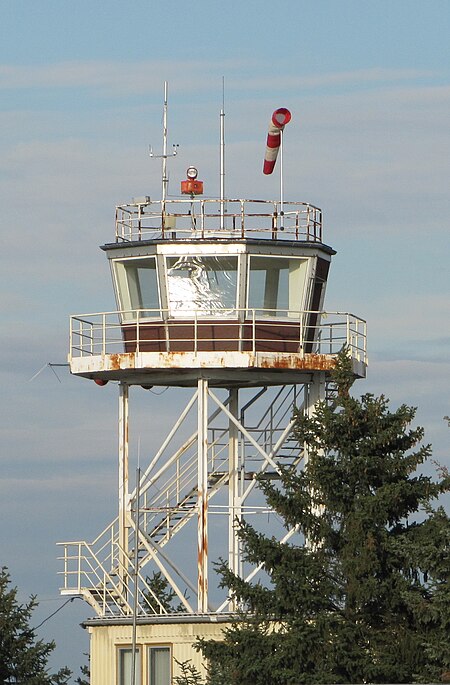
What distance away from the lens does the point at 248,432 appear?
2375 inches

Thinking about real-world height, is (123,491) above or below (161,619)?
above

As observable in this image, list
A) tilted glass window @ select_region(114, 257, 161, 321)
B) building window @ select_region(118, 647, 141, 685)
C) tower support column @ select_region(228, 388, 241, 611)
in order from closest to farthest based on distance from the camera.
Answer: building window @ select_region(118, 647, 141, 685), tilted glass window @ select_region(114, 257, 161, 321), tower support column @ select_region(228, 388, 241, 611)

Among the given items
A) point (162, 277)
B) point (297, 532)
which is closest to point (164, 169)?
point (162, 277)

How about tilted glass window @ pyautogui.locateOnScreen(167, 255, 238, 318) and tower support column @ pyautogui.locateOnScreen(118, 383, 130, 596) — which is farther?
tower support column @ pyautogui.locateOnScreen(118, 383, 130, 596)

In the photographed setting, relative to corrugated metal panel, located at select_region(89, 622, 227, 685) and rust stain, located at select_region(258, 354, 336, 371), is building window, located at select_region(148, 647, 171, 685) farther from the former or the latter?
rust stain, located at select_region(258, 354, 336, 371)

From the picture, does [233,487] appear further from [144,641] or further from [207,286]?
[207,286]

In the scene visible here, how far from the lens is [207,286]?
58.3 meters

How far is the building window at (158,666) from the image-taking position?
188 ft

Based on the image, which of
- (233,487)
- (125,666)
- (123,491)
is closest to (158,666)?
(125,666)

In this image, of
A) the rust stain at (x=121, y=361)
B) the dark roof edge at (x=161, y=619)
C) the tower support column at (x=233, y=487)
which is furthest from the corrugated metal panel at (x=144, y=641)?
the rust stain at (x=121, y=361)

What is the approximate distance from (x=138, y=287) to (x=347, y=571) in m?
11.3

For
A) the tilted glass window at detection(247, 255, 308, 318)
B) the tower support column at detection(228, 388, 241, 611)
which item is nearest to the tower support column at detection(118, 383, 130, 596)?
the tower support column at detection(228, 388, 241, 611)

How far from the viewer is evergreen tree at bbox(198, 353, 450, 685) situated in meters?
50.7

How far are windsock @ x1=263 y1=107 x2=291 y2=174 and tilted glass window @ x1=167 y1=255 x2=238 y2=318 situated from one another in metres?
2.97
